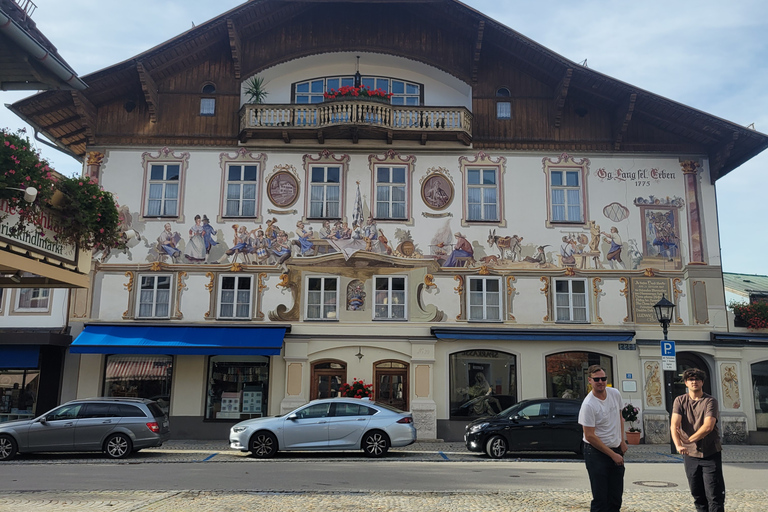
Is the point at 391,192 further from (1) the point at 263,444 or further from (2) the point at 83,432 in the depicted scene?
(2) the point at 83,432

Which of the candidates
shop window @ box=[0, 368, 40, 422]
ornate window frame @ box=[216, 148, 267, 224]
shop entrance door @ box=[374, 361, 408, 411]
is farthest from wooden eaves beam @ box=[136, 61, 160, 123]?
shop entrance door @ box=[374, 361, 408, 411]

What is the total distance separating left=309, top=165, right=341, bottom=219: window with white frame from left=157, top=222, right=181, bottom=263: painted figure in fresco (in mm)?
4517

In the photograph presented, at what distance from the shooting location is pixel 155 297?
2391 cm

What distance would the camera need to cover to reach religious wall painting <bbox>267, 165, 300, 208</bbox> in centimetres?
2461

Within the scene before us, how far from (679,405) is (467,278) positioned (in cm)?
1579

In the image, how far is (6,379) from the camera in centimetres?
2338

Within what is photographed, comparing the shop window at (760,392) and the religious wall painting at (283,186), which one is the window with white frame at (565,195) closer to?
the shop window at (760,392)

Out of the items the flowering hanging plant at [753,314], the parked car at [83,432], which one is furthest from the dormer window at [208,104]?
the flowering hanging plant at [753,314]

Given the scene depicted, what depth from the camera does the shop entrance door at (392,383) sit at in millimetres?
23500

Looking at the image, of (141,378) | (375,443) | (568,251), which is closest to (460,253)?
(568,251)

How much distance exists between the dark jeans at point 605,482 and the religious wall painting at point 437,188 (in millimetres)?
17382

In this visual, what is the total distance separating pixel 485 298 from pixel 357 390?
5206mm

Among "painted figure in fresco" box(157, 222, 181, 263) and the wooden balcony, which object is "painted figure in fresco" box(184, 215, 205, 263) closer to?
"painted figure in fresco" box(157, 222, 181, 263)

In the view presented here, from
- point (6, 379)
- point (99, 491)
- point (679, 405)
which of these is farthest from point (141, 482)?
point (6, 379)
